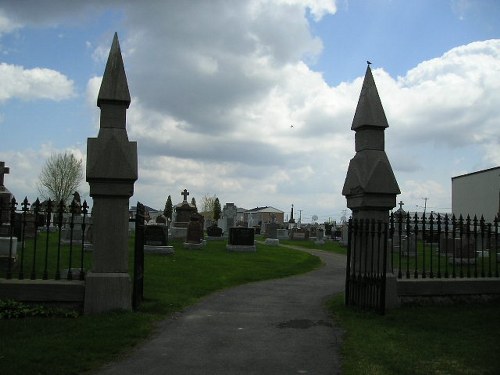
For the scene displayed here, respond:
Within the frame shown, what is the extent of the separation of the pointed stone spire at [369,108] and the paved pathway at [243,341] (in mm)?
3743

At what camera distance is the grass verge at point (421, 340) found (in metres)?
5.70

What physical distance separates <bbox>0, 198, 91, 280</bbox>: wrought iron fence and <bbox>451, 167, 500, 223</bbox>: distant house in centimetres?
5016

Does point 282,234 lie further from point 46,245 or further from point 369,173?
point 46,245

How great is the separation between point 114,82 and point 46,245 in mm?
3412

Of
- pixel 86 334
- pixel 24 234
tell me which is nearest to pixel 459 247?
pixel 24 234

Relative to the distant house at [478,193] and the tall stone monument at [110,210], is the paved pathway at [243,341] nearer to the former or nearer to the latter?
the tall stone monument at [110,210]

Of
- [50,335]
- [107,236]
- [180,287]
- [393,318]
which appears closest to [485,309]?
[393,318]

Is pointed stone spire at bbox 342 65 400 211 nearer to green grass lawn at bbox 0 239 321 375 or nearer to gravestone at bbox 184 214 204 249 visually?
green grass lawn at bbox 0 239 321 375

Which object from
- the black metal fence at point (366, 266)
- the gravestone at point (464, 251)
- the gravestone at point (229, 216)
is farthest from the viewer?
the gravestone at point (229, 216)

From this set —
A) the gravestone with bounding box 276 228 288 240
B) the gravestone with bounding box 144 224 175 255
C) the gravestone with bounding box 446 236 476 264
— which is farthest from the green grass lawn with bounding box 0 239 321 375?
the gravestone with bounding box 276 228 288 240

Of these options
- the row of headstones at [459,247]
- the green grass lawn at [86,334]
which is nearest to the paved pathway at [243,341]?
the green grass lawn at [86,334]

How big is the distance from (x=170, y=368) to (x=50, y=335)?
2.08m

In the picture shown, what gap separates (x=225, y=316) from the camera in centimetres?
847

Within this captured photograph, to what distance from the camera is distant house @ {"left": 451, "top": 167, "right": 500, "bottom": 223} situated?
A: 189ft
